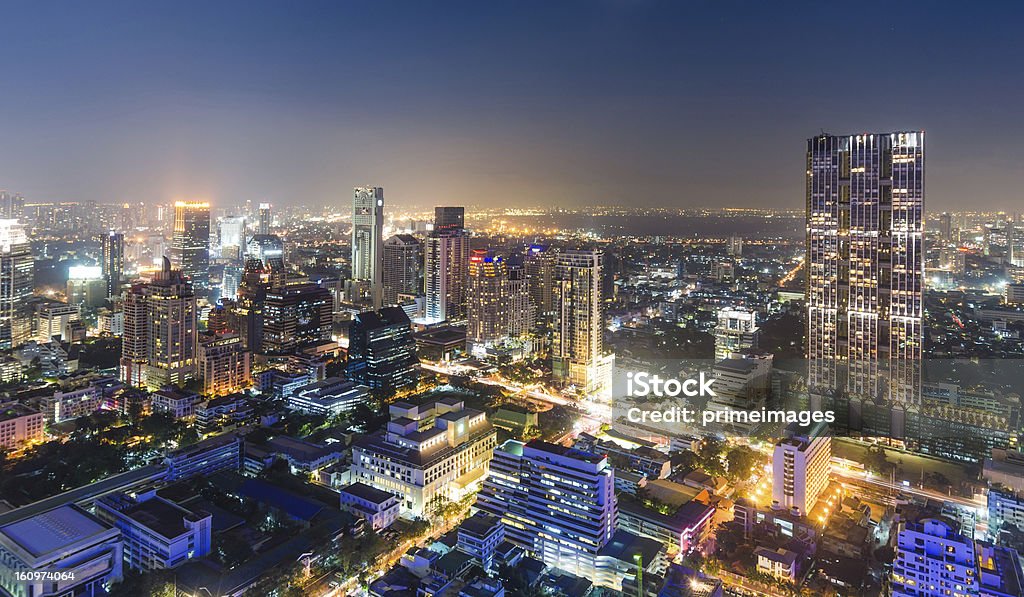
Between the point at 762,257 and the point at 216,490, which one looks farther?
the point at 762,257

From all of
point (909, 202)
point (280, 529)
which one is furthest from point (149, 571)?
point (909, 202)

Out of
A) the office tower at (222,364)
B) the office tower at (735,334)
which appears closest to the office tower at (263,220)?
the office tower at (222,364)

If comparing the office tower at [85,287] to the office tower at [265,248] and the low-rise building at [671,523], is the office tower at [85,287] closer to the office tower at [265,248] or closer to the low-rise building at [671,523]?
the office tower at [265,248]

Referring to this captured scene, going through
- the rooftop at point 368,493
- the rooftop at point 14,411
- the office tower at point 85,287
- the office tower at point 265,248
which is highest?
the office tower at point 265,248

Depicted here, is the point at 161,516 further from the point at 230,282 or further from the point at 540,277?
the point at 230,282

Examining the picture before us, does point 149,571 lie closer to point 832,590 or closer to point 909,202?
point 832,590

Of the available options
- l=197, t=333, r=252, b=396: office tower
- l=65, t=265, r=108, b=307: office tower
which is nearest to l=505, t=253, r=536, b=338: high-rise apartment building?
l=197, t=333, r=252, b=396: office tower

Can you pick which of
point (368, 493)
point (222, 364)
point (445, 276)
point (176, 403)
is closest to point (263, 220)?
point (445, 276)
